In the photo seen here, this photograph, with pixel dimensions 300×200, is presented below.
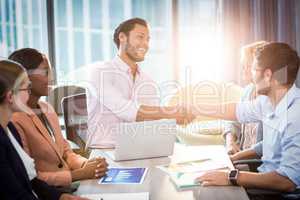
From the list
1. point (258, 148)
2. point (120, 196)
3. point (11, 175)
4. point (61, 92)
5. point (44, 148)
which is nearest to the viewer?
point (11, 175)

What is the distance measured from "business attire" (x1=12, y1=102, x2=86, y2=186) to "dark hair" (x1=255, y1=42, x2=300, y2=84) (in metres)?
1.14

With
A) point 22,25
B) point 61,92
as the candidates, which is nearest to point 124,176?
point 61,92

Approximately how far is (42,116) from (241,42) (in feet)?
9.07

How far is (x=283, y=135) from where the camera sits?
1965 millimetres

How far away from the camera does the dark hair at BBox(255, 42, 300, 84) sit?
6.73ft

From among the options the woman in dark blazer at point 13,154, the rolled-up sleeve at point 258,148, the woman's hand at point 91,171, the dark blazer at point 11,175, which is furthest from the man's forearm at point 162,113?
the dark blazer at point 11,175

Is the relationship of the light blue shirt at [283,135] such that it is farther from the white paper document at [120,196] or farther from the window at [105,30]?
the window at [105,30]

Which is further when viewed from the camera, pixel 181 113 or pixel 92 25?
pixel 92 25

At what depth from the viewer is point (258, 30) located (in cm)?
417

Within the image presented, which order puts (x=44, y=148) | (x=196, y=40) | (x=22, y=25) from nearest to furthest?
1. (x=44, y=148)
2. (x=22, y=25)
3. (x=196, y=40)

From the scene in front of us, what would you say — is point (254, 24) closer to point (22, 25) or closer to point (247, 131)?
point (247, 131)

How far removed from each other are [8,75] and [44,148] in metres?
0.52

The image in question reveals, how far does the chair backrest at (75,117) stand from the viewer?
9.77 feet

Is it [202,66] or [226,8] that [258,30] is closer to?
[226,8]
